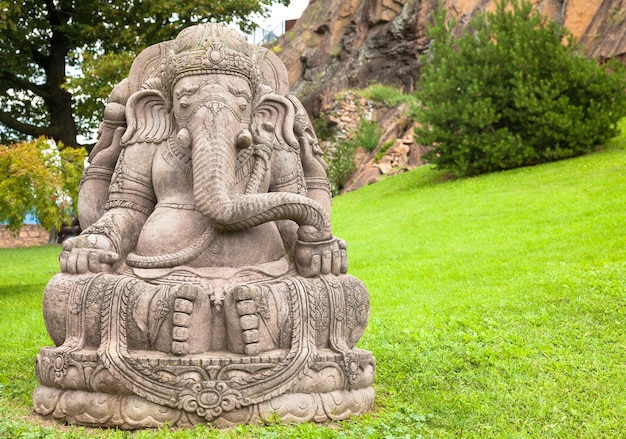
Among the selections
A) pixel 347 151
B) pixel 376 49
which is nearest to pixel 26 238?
pixel 347 151

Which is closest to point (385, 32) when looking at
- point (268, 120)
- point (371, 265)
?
point (371, 265)

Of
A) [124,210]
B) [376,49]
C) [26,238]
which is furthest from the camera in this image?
[376,49]

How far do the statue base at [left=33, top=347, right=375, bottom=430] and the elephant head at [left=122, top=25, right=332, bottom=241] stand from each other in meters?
0.74

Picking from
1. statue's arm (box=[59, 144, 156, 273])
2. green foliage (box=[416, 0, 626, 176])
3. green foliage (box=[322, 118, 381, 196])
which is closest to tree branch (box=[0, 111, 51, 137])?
green foliage (box=[416, 0, 626, 176])

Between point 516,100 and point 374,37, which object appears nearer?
point 516,100

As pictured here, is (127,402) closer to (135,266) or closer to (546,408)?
(135,266)

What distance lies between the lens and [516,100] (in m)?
16.1

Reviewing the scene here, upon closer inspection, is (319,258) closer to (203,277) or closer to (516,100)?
(203,277)

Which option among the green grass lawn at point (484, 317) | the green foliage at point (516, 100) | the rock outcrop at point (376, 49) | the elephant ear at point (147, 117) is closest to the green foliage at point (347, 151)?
the rock outcrop at point (376, 49)

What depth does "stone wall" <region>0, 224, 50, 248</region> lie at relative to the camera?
20219 mm

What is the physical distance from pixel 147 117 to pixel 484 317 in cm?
367

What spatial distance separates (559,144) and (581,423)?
14.0m

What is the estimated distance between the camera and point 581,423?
364cm

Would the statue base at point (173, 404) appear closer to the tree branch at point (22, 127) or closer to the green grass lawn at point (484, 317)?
the green grass lawn at point (484, 317)
